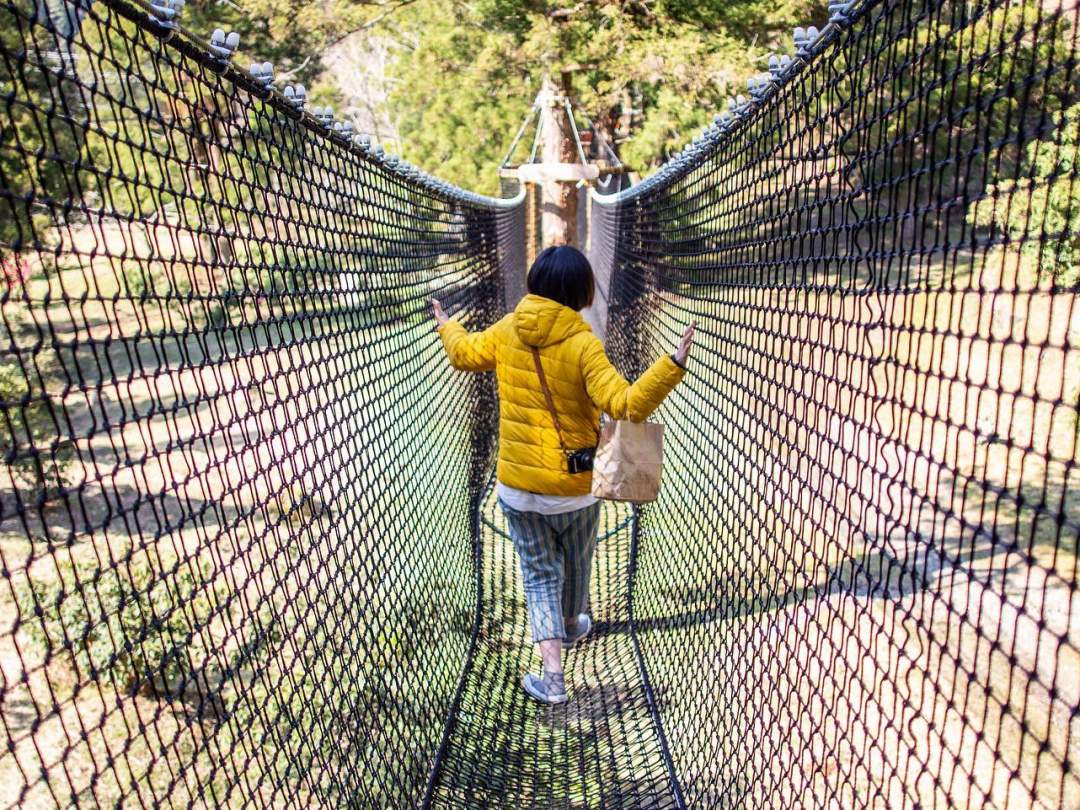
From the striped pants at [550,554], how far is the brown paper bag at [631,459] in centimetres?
27

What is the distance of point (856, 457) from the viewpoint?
1743 mm

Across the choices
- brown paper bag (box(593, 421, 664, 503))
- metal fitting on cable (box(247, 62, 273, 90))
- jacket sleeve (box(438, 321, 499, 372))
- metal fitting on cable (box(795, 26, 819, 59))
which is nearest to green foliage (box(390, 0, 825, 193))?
jacket sleeve (box(438, 321, 499, 372))

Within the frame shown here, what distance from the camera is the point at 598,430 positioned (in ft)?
8.50

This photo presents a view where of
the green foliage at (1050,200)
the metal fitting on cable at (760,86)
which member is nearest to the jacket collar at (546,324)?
the metal fitting on cable at (760,86)

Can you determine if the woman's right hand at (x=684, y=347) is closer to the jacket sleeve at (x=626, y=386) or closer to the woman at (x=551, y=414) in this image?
the jacket sleeve at (x=626, y=386)

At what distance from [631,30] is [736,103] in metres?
6.55

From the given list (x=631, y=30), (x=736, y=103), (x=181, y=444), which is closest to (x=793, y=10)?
(x=631, y=30)

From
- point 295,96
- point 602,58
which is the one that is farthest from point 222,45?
point 602,58

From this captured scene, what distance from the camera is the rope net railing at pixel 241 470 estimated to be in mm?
1320

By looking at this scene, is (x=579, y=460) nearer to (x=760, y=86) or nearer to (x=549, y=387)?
(x=549, y=387)

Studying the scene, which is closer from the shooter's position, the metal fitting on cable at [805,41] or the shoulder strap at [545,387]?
the metal fitting on cable at [805,41]

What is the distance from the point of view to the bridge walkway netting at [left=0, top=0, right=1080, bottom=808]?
1.38 metres

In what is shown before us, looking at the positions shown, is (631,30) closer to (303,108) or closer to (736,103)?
(736,103)

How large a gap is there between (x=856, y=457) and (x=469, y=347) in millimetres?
1254
